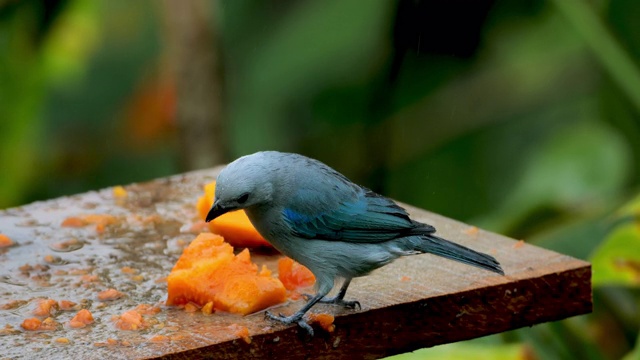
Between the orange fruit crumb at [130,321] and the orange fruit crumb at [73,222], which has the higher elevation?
the orange fruit crumb at [73,222]

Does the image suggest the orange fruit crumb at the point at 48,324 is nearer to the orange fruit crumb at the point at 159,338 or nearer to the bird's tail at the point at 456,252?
the orange fruit crumb at the point at 159,338

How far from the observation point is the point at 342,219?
124 inches

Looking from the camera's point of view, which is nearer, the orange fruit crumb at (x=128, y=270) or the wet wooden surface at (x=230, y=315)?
the wet wooden surface at (x=230, y=315)

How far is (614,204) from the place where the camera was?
5113 mm

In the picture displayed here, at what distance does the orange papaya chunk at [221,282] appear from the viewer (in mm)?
2990

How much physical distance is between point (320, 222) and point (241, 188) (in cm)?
26

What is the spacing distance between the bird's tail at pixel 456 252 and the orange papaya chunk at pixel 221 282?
0.42 m

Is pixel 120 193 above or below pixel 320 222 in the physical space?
below

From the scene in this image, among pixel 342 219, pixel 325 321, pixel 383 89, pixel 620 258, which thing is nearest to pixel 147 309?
pixel 325 321

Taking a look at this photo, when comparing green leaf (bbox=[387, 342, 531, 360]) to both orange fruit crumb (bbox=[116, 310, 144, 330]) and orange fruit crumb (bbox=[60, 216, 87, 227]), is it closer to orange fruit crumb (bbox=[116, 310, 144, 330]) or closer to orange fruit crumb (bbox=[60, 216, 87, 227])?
orange fruit crumb (bbox=[60, 216, 87, 227])

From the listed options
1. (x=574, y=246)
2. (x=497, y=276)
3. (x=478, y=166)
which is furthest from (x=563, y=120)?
(x=497, y=276)

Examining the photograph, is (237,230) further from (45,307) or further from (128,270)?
(45,307)

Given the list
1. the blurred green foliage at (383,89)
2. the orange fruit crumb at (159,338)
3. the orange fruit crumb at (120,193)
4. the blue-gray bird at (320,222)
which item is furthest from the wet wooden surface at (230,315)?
the blurred green foliage at (383,89)

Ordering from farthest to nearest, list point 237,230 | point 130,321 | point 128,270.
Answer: point 237,230, point 128,270, point 130,321
